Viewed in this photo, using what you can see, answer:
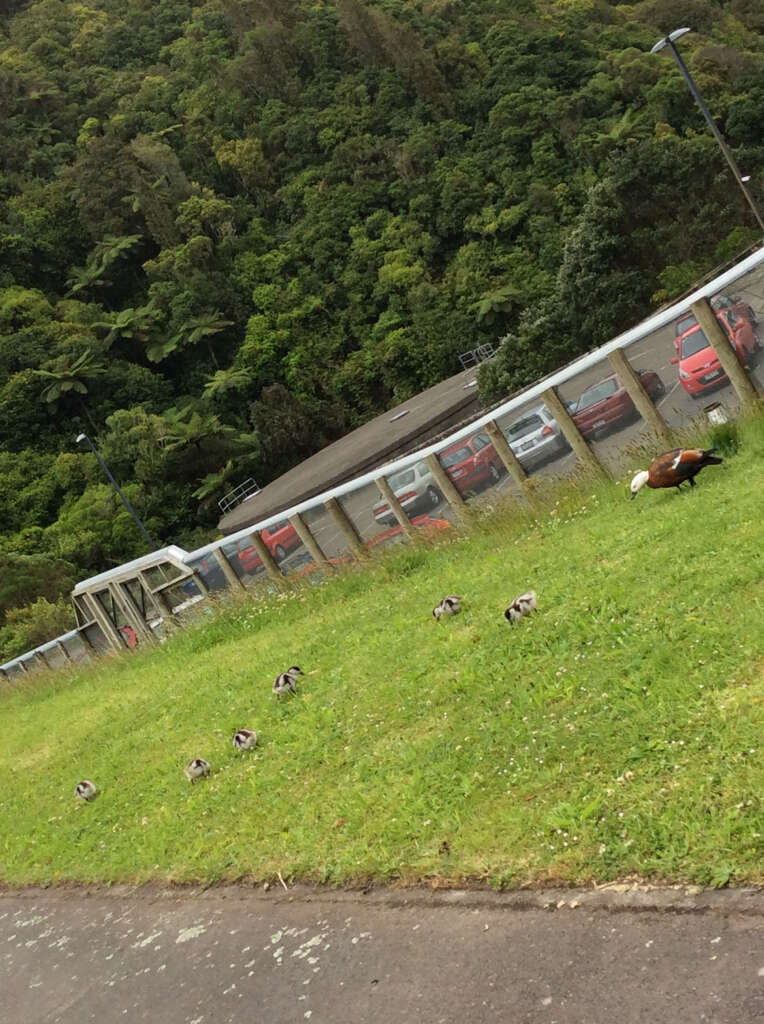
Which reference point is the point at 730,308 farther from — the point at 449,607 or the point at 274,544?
the point at 274,544

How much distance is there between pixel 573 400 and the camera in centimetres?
1166

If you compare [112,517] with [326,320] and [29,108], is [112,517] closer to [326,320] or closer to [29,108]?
[326,320]

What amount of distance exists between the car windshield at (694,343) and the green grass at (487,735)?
119 centimetres

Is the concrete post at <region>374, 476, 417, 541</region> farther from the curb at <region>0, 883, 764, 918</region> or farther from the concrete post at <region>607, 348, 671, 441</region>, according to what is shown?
the curb at <region>0, 883, 764, 918</region>

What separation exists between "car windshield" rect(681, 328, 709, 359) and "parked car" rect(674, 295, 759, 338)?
10cm

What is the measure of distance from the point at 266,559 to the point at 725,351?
8.42 meters

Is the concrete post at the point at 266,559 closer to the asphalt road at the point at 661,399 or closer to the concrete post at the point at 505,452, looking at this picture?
the asphalt road at the point at 661,399

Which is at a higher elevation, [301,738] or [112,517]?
[112,517]

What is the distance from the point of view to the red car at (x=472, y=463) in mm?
12844

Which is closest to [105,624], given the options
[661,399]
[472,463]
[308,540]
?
[308,540]

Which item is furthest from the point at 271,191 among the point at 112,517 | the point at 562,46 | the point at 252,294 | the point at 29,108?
the point at 112,517

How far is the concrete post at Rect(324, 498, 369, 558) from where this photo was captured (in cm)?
1464

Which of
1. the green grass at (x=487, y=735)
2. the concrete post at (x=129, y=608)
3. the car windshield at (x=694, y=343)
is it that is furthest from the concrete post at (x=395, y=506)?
the concrete post at (x=129, y=608)

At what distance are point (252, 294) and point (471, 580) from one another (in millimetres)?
61167
